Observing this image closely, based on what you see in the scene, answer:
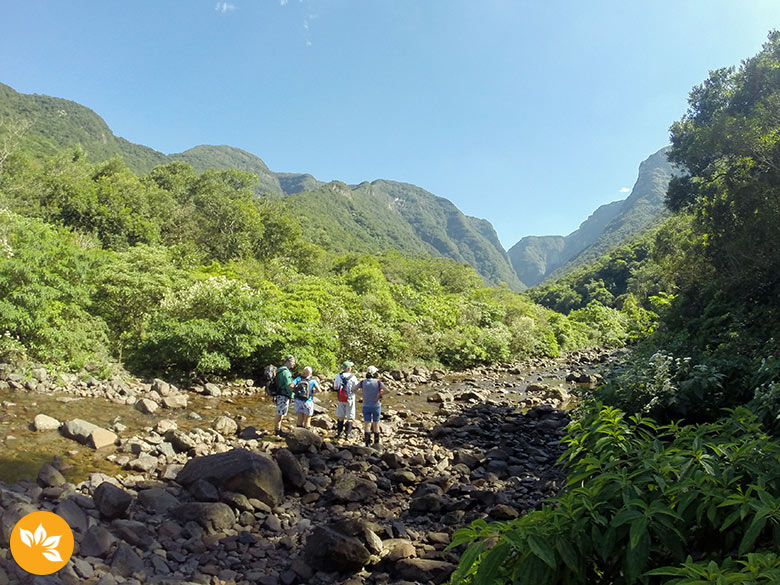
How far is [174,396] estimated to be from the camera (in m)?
13.4

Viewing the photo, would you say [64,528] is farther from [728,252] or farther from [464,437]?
[728,252]

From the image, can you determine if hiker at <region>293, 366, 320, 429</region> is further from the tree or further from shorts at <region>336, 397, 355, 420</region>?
the tree

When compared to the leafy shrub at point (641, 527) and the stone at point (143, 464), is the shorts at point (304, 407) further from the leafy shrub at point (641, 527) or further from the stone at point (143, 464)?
the leafy shrub at point (641, 527)

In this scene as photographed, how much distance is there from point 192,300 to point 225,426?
783 cm

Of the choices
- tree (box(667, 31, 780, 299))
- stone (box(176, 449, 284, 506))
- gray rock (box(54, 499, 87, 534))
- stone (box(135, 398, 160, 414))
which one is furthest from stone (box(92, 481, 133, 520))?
tree (box(667, 31, 780, 299))

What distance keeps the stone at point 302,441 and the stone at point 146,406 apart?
4.46m

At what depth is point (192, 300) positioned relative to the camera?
17.7 m

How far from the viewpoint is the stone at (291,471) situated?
805 cm

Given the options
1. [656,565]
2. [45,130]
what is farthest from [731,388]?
[45,130]

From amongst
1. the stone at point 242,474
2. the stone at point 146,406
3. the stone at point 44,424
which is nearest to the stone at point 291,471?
the stone at point 242,474

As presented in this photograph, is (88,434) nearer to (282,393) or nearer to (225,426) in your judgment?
(225,426)

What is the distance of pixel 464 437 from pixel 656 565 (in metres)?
9.63

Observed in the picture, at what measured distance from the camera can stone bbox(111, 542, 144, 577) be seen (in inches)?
199

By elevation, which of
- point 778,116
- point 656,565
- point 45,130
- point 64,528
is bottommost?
point 64,528
